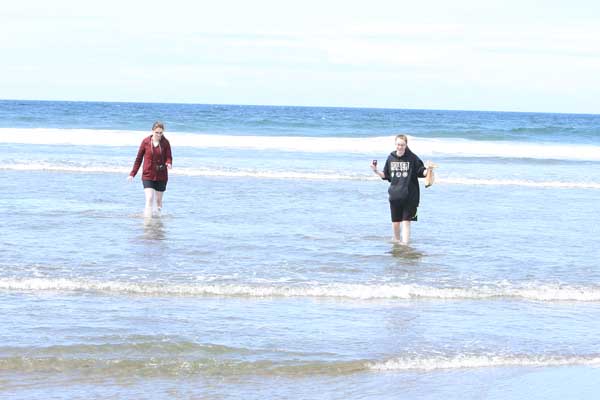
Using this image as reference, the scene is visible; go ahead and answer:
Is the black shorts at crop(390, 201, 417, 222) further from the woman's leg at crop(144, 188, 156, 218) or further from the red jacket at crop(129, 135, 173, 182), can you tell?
the woman's leg at crop(144, 188, 156, 218)

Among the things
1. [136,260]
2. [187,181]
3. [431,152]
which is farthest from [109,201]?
[431,152]

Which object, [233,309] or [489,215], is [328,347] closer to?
[233,309]

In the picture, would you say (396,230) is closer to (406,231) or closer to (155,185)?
(406,231)

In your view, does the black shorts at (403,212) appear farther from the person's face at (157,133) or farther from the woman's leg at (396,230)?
the person's face at (157,133)

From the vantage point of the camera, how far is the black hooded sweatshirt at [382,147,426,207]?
11227 mm

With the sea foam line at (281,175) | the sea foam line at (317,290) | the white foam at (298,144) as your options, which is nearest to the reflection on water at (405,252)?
the sea foam line at (317,290)

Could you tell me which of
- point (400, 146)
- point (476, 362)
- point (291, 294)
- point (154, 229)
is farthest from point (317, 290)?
point (154, 229)

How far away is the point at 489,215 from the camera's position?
14.6m

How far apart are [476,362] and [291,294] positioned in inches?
90.8

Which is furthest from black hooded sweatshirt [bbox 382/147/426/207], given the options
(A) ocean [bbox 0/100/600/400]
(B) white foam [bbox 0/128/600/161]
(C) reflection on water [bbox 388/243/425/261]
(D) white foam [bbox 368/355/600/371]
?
(B) white foam [bbox 0/128/600/161]

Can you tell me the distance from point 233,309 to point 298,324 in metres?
0.72

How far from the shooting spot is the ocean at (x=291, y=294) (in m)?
6.17

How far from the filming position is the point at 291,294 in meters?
8.46

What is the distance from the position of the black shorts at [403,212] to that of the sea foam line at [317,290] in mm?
2537
